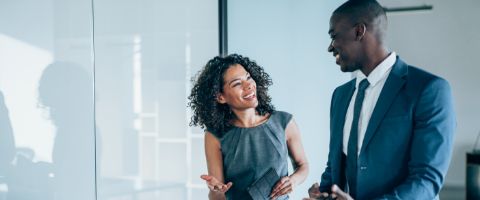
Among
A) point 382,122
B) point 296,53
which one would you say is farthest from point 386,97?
point 296,53

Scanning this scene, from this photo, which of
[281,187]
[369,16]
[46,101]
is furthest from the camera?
[46,101]

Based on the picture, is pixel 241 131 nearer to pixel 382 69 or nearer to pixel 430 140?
pixel 382 69

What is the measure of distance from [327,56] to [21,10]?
1.83 m

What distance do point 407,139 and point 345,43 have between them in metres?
0.36

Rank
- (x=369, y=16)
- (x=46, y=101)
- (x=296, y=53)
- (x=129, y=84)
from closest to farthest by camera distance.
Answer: (x=369, y=16)
(x=46, y=101)
(x=129, y=84)
(x=296, y=53)

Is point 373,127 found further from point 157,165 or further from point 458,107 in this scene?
point 458,107

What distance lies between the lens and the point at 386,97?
50.6 inches

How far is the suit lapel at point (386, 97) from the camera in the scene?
1276mm

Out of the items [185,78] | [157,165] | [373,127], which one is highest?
[185,78]

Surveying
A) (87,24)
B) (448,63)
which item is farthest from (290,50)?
(448,63)

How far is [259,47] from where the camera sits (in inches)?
101

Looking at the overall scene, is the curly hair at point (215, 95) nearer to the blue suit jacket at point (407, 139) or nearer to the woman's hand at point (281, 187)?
the woman's hand at point (281, 187)

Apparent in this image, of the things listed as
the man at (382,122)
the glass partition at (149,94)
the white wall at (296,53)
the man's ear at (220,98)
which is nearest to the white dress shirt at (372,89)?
the man at (382,122)

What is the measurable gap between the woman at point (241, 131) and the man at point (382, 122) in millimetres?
162
